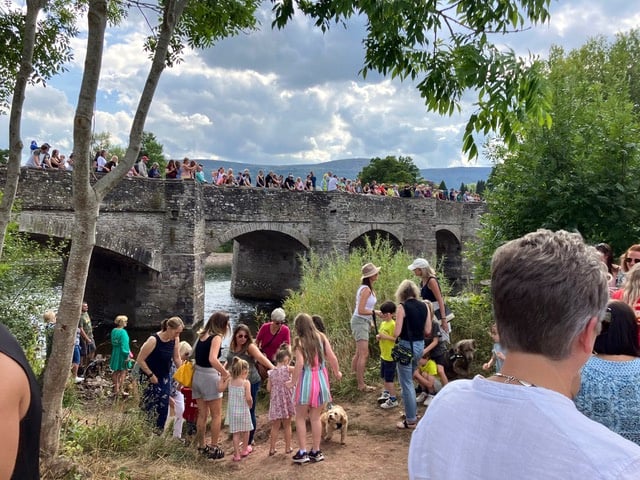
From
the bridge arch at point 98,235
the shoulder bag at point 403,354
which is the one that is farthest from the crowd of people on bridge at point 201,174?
the shoulder bag at point 403,354

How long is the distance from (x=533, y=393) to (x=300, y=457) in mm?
4217

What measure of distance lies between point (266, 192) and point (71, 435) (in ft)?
46.7

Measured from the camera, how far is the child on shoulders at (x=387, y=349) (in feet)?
19.5

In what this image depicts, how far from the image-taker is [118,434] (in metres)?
4.57

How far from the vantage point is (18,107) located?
452 centimetres

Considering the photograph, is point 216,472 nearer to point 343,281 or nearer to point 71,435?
point 71,435

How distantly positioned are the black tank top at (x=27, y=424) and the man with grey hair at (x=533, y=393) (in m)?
1.04

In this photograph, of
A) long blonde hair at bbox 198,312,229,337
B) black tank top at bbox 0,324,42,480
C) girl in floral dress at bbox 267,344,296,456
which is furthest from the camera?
girl in floral dress at bbox 267,344,296,456

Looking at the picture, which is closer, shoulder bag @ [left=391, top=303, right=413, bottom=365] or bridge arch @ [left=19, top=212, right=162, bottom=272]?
shoulder bag @ [left=391, top=303, right=413, bottom=365]

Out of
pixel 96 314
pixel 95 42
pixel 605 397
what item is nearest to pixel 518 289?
pixel 605 397

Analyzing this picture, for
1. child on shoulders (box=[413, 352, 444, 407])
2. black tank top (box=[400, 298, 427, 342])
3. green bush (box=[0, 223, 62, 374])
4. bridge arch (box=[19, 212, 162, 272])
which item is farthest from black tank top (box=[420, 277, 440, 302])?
bridge arch (box=[19, 212, 162, 272])

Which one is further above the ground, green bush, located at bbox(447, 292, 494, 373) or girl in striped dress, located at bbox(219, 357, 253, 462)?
green bush, located at bbox(447, 292, 494, 373)

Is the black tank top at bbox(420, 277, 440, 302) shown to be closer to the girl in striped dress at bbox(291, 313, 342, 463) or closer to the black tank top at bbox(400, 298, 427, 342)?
the black tank top at bbox(400, 298, 427, 342)

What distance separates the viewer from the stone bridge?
1298cm
